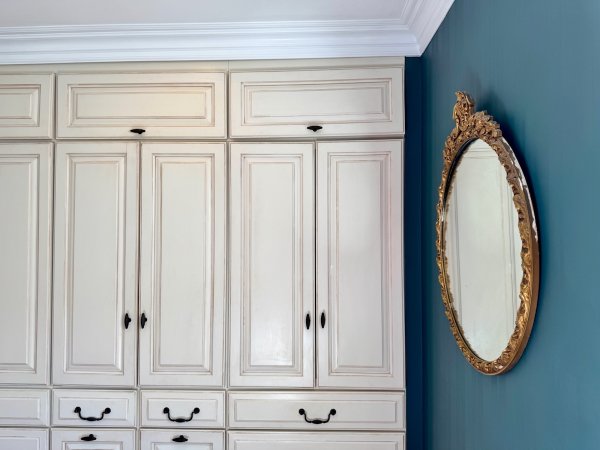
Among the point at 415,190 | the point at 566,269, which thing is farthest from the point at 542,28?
the point at 415,190

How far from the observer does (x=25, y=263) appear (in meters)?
2.47

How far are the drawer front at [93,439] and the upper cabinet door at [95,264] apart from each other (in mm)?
224

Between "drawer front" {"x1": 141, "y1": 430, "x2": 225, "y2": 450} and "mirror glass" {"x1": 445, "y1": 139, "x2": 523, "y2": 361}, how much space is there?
1293mm

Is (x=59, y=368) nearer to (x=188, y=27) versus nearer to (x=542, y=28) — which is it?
(x=188, y=27)

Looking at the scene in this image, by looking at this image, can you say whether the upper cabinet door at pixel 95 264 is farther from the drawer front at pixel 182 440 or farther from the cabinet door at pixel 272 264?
the cabinet door at pixel 272 264

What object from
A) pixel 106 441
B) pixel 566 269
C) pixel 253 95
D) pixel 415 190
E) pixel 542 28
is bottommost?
pixel 106 441

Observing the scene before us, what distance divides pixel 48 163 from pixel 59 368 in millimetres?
952

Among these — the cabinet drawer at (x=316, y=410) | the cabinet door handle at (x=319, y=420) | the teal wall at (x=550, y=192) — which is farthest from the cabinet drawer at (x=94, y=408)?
the teal wall at (x=550, y=192)

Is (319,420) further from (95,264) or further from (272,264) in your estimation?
(95,264)

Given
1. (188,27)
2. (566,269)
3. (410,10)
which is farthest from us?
(188,27)

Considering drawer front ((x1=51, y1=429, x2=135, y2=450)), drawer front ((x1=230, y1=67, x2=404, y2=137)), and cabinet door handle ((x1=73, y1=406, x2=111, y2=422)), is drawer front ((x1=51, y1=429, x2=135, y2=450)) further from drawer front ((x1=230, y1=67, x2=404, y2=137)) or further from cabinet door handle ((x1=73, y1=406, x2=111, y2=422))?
drawer front ((x1=230, y1=67, x2=404, y2=137))

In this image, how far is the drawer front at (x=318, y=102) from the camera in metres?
2.41

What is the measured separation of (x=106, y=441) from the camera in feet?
7.97

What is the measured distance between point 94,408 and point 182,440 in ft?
1.42
